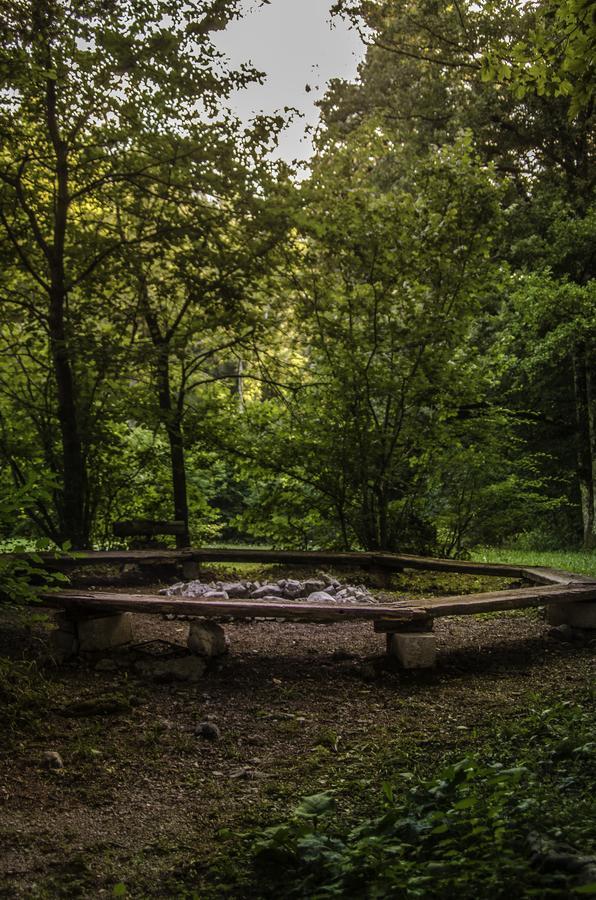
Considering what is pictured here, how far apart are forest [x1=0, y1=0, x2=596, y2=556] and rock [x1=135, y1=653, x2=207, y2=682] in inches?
124

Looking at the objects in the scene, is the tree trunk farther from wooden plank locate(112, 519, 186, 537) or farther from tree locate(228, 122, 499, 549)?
tree locate(228, 122, 499, 549)

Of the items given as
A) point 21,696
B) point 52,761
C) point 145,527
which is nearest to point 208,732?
point 52,761

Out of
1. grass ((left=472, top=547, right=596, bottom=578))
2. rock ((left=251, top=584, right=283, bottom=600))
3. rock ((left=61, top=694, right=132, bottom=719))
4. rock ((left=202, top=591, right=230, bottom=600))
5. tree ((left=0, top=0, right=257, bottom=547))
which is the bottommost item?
rock ((left=61, top=694, right=132, bottom=719))

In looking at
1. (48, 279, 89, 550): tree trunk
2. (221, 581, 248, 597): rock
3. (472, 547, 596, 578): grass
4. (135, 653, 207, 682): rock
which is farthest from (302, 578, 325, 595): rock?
(472, 547, 596, 578): grass

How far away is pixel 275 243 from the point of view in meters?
8.29

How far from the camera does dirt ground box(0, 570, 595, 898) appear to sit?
2871mm

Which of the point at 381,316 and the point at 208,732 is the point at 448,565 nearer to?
the point at 381,316

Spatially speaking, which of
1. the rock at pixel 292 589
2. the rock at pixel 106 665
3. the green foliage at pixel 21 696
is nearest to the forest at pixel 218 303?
the rock at pixel 292 589

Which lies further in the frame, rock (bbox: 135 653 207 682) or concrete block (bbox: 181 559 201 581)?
concrete block (bbox: 181 559 201 581)

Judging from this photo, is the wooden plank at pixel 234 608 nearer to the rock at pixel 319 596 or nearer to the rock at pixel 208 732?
the rock at pixel 208 732

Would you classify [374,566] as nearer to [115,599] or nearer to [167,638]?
[167,638]

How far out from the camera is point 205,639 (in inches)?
211

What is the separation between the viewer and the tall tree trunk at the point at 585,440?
1553 cm

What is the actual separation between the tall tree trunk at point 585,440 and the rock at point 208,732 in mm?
12703
